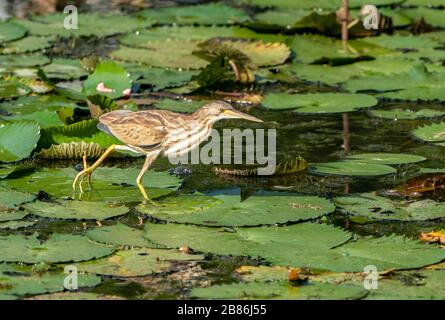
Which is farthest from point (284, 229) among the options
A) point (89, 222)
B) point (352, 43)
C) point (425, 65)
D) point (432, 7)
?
point (432, 7)

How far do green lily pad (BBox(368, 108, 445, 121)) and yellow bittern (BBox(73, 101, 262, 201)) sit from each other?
7.62 ft

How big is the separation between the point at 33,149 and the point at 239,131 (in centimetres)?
170

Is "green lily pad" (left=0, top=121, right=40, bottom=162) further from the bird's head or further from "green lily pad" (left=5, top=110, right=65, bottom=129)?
the bird's head

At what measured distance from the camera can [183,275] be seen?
5.94 m

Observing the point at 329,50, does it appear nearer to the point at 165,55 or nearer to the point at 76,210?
the point at 165,55

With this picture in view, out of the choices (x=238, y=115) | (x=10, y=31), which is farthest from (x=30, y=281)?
(x=10, y=31)

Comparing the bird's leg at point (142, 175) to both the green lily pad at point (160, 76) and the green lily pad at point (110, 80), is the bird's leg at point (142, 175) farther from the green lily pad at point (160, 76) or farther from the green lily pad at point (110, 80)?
the green lily pad at point (160, 76)

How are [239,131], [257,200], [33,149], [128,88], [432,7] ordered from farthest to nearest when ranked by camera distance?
[432,7], [128,88], [239,131], [33,149], [257,200]

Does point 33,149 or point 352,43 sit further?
point 352,43

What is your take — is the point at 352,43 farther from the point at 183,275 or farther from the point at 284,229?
the point at 183,275

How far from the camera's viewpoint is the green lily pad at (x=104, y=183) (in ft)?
23.4

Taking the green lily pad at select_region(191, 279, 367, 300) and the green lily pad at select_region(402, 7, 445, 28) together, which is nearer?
the green lily pad at select_region(191, 279, 367, 300)

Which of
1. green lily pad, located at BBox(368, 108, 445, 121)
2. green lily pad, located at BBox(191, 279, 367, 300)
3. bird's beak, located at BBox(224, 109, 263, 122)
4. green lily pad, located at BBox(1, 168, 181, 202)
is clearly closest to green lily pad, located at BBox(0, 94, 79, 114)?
green lily pad, located at BBox(1, 168, 181, 202)

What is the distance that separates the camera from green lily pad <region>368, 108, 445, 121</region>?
9195 mm
